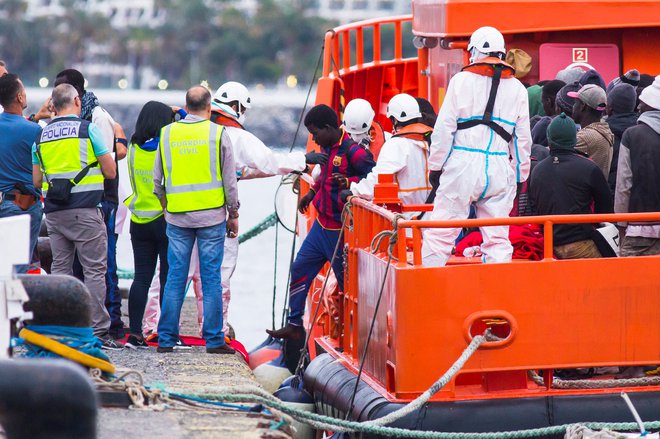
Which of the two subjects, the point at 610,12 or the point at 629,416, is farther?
the point at 610,12

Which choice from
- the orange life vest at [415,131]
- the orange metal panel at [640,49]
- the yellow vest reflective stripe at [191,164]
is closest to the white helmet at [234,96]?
the yellow vest reflective stripe at [191,164]

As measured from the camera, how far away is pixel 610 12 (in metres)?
11.3

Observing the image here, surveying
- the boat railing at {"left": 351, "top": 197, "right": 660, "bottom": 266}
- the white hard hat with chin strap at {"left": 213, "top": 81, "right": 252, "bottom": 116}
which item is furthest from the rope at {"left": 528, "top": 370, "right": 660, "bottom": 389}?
the white hard hat with chin strap at {"left": 213, "top": 81, "right": 252, "bottom": 116}

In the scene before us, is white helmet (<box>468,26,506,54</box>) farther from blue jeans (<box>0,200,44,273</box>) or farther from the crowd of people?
blue jeans (<box>0,200,44,273</box>)

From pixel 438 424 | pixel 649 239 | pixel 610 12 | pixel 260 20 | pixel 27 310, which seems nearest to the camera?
pixel 27 310

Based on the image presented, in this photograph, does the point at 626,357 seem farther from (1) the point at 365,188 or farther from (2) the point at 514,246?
(1) the point at 365,188

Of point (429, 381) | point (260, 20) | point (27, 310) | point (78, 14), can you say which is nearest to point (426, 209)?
point (429, 381)

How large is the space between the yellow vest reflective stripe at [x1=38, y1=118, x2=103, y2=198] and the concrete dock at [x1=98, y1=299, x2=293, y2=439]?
49.6 inches

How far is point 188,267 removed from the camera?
8844 millimetres

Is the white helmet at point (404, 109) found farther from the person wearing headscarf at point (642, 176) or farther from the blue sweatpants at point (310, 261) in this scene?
the person wearing headscarf at point (642, 176)

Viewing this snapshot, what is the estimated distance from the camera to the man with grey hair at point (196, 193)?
338 inches

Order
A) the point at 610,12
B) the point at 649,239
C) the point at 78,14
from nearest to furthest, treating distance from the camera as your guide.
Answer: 1. the point at 649,239
2. the point at 610,12
3. the point at 78,14

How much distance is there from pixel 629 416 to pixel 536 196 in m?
1.46

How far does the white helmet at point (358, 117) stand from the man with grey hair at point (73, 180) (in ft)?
5.76
